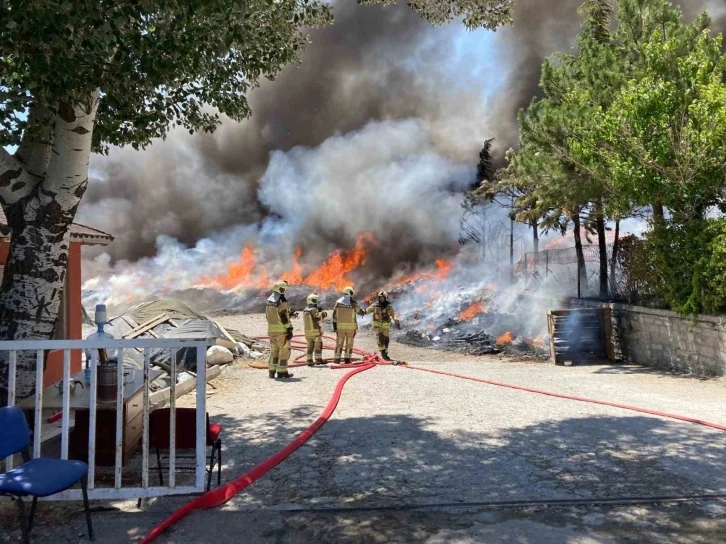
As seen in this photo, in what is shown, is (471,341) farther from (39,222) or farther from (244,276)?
(244,276)

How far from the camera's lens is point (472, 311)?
58.3 ft

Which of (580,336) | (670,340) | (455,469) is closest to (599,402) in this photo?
(455,469)

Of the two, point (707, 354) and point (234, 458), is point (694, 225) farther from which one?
point (234, 458)

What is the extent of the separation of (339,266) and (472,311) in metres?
12.8

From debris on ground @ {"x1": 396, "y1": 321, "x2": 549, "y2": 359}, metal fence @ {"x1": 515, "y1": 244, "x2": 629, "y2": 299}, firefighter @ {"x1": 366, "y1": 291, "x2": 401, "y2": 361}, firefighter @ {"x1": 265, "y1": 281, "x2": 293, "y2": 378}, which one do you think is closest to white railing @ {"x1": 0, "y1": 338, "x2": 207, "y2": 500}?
firefighter @ {"x1": 265, "y1": 281, "x2": 293, "y2": 378}

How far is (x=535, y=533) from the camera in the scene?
3.07 metres

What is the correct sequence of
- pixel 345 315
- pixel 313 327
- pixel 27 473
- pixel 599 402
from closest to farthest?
pixel 27 473
pixel 599 402
pixel 313 327
pixel 345 315

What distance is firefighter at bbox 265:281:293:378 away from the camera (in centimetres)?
945

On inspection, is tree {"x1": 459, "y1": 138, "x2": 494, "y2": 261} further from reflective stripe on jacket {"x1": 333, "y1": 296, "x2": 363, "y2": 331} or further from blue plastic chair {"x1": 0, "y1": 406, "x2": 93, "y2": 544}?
blue plastic chair {"x1": 0, "y1": 406, "x2": 93, "y2": 544}

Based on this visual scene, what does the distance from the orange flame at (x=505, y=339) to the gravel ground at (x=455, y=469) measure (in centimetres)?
609

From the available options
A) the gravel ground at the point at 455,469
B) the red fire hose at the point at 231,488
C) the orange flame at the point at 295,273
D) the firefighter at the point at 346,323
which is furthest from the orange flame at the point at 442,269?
the red fire hose at the point at 231,488

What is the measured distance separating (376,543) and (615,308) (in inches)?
395

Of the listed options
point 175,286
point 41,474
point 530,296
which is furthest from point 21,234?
point 175,286

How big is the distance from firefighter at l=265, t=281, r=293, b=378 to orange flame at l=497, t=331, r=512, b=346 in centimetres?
661
